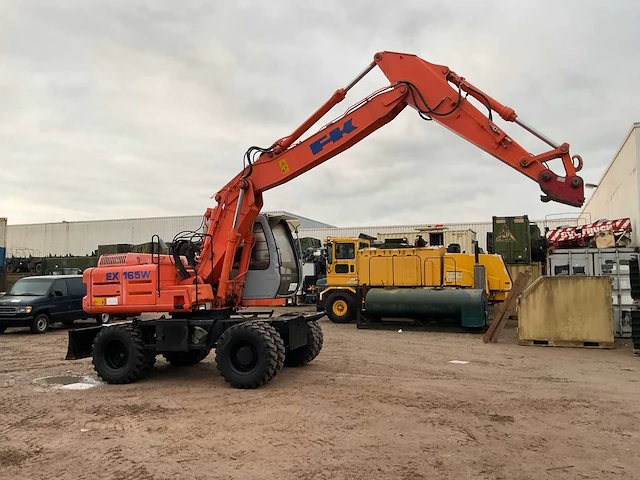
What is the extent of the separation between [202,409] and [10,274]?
26.4 metres

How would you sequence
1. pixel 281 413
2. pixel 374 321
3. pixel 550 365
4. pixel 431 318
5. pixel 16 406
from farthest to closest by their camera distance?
pixel 374 321 < pixel 431 318 < pixel 550 365 < pixel 16 406 < pixel 281 413

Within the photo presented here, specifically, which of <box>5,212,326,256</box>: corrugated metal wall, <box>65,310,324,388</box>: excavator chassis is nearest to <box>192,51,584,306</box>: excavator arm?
<box>65,310,324,388</box>: excavator chassis

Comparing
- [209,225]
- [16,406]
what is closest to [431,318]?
[209,225]

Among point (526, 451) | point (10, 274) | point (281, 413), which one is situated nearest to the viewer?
point (526, 451)

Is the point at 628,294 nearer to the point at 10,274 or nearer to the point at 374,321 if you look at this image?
the point at 374,321

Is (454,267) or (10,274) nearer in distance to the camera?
(454,267)

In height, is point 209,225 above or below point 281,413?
above

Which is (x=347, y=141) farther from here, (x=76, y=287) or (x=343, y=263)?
(x=76, y=287)

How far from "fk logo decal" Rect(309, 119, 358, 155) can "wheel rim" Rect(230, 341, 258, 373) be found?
3367mm

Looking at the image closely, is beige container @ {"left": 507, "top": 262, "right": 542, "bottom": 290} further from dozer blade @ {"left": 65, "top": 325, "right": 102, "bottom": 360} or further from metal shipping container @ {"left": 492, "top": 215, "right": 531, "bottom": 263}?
dozer blade @ {"left": 65, "top": 325, "right": 102, "bottom": 360}

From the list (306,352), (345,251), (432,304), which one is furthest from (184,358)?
(345,251)

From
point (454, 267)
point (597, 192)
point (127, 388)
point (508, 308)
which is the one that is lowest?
point (127, 388)

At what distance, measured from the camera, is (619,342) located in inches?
508

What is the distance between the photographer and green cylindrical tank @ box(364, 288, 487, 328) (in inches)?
594
